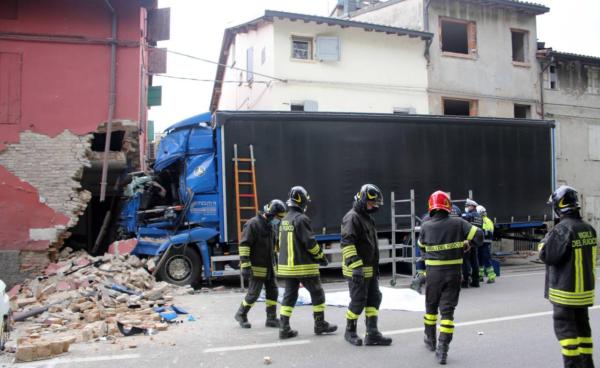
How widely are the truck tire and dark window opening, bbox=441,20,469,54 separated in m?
14.7

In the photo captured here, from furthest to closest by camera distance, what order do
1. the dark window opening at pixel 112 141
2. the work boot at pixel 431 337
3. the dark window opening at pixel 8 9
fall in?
the dark window opening at pixel 112 141 < the dark window opening at pixel 8 9 < the work boot at pixel 431 337

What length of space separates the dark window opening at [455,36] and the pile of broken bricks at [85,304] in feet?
52.3

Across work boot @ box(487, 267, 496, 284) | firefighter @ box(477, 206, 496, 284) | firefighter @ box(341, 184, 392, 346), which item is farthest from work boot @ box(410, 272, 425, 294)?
firefighter @ box(341, 184, 392, 346)

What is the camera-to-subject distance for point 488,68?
20.6m

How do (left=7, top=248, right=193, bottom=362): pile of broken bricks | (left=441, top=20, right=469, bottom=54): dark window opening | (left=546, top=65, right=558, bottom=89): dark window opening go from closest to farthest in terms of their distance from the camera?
1. (left=7, top=248, right=193, bottom=362): pile of broken bricks
2. (left=441, top=20, right=469, bottom=54): dark window opening
3. (left=546, top=65, right=558, bottom=89): dark window opening

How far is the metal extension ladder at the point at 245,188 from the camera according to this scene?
419 inches

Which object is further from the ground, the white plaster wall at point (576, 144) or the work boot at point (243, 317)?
the white plaster wall at point (576, 144)

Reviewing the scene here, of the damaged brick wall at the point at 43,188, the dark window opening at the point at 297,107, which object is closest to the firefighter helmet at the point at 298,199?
the damaged brick wall at the point at 43,188

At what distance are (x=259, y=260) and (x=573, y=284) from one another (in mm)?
3926

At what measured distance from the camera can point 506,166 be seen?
13.5m

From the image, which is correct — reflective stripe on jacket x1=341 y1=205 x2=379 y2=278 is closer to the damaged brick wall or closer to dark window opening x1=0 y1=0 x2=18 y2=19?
the damaged brick wall

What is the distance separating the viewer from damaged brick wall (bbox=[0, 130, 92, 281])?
10.9 meters

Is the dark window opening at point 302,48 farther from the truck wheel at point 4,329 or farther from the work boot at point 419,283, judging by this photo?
the truck wheel at point 4,329

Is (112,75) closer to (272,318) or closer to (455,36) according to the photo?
(272,318)
